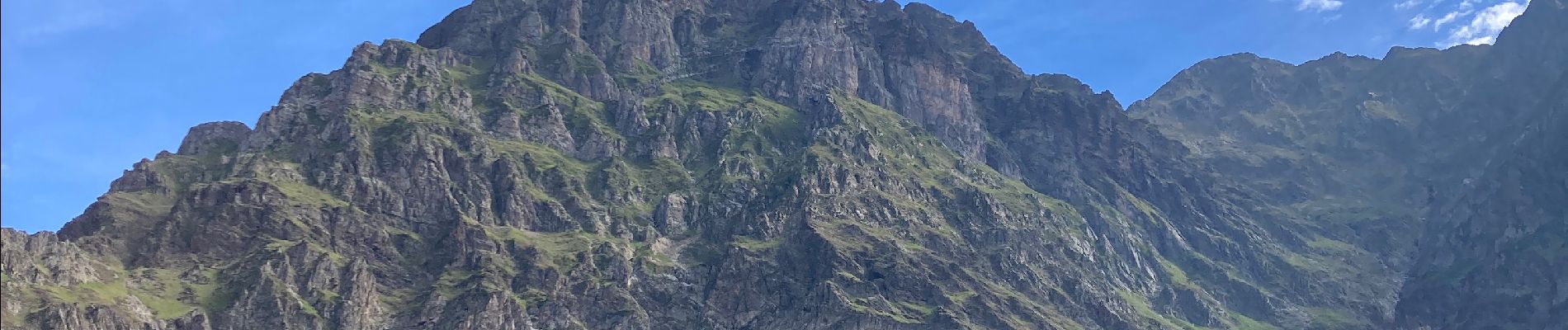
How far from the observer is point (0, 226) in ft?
162

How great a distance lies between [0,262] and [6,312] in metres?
3.49

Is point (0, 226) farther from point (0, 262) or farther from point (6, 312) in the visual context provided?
point (6, 312)

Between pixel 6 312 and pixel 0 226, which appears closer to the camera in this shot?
pixel 0 226

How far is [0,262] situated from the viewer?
50.0 meters

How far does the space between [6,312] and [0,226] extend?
4847mm

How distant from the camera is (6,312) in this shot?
173ft

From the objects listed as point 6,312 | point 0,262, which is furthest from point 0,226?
point 6,312

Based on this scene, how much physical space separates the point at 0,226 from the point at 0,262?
145 centimetres
